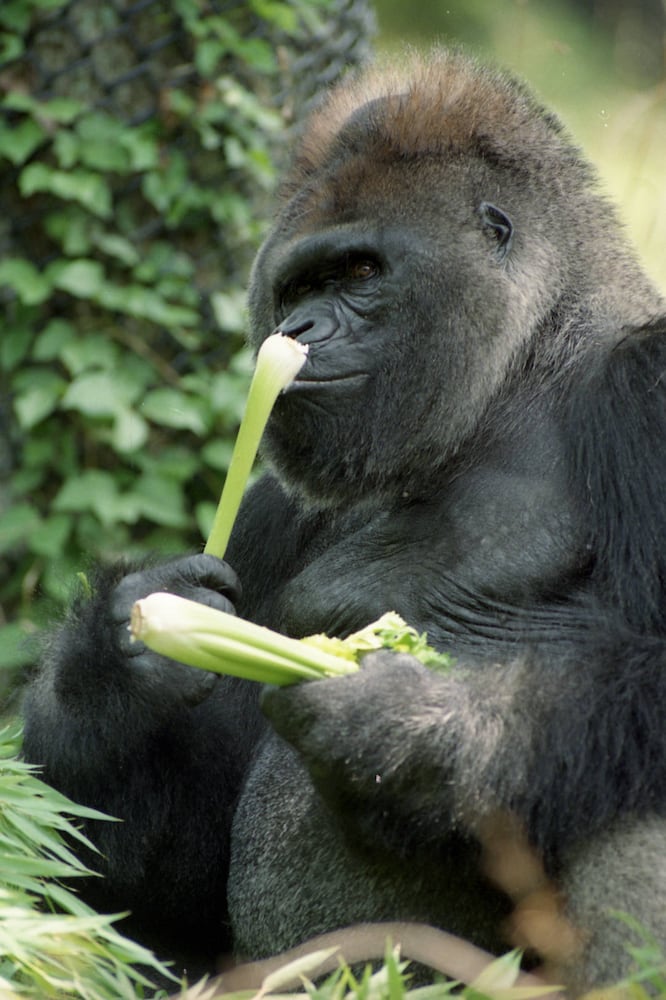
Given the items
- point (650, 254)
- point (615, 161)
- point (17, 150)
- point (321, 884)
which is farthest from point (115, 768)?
point (615, 161)

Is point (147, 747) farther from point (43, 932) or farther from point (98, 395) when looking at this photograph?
point (98, 395)

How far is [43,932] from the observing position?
7.89ft

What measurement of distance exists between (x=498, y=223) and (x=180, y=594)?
1130 mm

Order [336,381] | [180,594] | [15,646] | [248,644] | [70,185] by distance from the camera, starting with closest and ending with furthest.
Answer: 1. [248,644]
2. [180,594]
3. [336,381]
4. [15,646]
5. [70,185]

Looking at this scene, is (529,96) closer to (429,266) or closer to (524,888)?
(429,266)

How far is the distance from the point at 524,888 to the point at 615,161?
17.7 ft

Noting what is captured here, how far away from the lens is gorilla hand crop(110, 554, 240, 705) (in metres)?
3.06

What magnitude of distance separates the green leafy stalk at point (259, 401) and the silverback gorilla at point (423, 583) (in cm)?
5

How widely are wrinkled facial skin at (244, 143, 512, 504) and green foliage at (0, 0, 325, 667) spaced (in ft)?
9.01

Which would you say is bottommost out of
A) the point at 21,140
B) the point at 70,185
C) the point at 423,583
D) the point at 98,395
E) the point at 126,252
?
the point at 423,583

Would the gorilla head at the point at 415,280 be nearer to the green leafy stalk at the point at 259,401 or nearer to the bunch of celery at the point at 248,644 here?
the green leafy stalk at the point at 259,401

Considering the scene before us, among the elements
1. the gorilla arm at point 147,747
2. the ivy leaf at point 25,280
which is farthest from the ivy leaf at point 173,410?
the gorilla arm at point 147,747

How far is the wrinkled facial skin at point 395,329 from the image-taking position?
315cm

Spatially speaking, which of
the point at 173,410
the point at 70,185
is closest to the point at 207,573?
the point at 173,410
